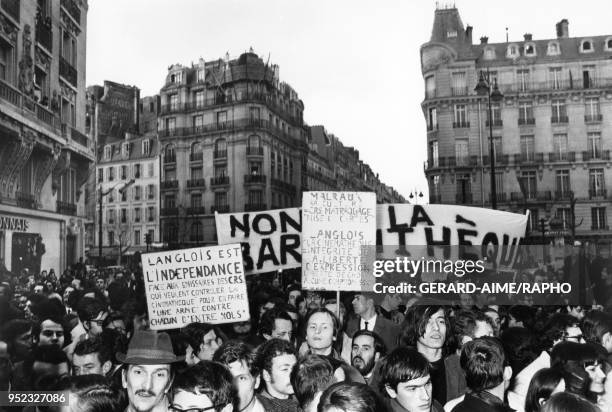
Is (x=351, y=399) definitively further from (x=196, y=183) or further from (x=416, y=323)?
(x=196, y=183)

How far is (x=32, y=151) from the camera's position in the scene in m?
7.62

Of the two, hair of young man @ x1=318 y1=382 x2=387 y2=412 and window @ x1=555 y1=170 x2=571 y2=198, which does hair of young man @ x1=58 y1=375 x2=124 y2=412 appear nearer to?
hair of young man @ x1=318 y1=382 x2=387 y2=412

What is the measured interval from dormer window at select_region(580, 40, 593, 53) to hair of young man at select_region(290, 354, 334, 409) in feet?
101

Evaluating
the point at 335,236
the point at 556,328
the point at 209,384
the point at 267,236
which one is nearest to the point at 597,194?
the point at 267,236

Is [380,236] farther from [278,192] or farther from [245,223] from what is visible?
[278,192]

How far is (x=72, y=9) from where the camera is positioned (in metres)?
8.30

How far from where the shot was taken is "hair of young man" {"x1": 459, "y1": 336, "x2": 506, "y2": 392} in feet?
11.5

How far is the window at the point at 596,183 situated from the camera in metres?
25.0

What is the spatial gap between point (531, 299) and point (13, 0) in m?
7.72

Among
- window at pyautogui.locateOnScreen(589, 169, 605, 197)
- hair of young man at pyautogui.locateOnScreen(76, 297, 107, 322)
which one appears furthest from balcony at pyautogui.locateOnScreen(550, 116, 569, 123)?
hair of young man at pyautogui.locateOnScreen(76, 297, 107, 322)

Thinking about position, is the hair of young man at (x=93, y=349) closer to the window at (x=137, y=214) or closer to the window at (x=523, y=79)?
the window at (x=137, y=214)

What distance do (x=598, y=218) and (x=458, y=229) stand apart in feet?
62.7

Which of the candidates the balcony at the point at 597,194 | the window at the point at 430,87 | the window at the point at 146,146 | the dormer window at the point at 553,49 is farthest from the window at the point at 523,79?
the window at the point at 146,146

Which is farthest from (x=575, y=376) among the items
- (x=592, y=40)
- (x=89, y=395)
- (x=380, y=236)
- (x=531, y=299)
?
(x=592, y=40)
